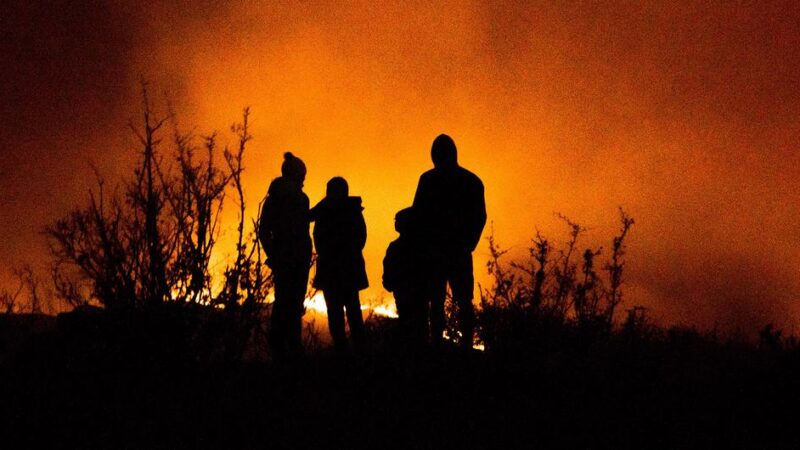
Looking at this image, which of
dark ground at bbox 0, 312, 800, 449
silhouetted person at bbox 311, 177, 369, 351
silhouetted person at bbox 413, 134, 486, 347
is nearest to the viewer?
dark ground at bbox 0, 312, 800, 449

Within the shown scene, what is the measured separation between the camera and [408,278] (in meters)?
5.50

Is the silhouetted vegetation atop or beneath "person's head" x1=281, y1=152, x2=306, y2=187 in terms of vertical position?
beneath

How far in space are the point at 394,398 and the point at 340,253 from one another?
2.51m

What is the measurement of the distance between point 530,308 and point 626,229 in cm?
138

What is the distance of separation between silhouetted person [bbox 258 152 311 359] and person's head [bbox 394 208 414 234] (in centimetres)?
87

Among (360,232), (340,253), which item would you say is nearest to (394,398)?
(340,253)

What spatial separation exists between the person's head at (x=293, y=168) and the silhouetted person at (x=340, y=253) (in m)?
0.33

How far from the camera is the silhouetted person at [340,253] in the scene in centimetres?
613

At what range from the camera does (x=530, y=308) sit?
15.1 ft

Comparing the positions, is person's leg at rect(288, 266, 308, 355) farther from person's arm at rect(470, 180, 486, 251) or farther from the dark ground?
person's arm at rect(470, 180, 486, 251)

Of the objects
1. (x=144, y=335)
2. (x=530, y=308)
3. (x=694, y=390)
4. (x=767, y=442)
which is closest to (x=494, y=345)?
(x=530, y=308)

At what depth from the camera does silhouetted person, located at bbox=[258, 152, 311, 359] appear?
5574 mm

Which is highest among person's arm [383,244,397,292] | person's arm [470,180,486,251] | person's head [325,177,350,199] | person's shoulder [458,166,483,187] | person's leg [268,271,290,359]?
person's head [325,177,350,199]

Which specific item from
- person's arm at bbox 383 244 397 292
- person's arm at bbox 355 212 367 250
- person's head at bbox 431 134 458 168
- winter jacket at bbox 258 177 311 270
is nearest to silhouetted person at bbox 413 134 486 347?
person's head at bbox 431 134 458 168
